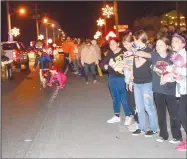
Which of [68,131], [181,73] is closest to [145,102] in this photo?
[181,73]

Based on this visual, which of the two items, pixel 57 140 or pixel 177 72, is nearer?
pixel 177 72

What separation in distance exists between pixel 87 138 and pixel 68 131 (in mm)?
712

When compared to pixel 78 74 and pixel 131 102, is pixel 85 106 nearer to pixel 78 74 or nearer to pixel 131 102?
pixel 131 102

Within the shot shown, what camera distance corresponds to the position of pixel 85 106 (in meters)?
10.5

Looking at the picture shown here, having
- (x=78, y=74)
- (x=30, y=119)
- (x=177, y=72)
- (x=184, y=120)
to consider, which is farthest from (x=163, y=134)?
(x=78, y=74)

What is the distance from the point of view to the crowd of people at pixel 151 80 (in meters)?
6.15

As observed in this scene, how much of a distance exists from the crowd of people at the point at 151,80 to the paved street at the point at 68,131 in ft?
1.04

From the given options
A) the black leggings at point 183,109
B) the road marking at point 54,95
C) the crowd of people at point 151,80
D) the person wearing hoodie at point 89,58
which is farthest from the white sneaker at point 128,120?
the person wearing hoodie at point 89,58

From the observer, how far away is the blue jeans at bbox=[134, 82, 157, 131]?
6832 millimetres

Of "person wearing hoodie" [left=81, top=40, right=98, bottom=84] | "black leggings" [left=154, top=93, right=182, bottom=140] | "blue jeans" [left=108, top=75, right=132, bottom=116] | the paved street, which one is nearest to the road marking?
the paved street

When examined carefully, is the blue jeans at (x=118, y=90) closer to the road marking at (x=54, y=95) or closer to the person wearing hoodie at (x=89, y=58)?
the road marking at (x=54, y=95)

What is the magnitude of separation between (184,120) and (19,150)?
9.10ft

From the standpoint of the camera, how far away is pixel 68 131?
25.3ft

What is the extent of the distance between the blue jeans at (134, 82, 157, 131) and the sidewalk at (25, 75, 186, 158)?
30 centimetres
